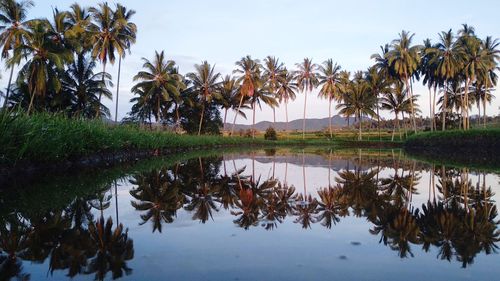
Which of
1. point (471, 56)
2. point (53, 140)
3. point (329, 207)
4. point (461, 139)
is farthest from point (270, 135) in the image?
point (329, 207)

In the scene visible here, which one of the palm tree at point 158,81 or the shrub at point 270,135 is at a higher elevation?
the palm tree at point 158,81

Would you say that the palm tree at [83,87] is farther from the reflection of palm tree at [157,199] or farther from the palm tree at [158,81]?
the reflection of palm tree at [157,199]

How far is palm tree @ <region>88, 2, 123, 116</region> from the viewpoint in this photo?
28.7 meters

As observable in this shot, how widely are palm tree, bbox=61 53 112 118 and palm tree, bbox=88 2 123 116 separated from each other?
→ 1884 millimetres

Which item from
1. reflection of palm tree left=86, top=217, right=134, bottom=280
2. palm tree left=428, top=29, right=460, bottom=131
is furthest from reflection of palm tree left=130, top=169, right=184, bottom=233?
palm tree left=428, top=29, right=460, bottom=131

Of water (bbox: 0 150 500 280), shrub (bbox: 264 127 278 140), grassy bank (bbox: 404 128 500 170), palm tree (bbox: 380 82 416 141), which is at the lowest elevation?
water (bbox: 0 150 500 280)

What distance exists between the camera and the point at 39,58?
2542cm

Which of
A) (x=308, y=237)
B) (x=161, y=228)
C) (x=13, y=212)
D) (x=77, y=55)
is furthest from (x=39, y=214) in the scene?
(x=77, y=55)

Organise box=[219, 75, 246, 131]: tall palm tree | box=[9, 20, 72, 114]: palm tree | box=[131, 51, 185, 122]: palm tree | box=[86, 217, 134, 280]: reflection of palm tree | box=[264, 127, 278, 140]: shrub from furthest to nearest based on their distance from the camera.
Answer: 1. box=[264, 127, 278, 140]: shrub
2. box=[219, 75, 246, 131]: tall palm tree
3. box=[131, 51, 185, 122]: palm tree
4. box=[9, 20, 72, 114]: palm tree
5. box=[86, 217, 134, 280]: reflection of palm tree

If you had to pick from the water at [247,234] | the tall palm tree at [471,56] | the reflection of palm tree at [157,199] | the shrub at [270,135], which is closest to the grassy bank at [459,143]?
the tall palm tree at [471,56]

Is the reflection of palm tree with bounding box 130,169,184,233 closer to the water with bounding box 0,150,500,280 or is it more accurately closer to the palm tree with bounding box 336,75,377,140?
the water with bounding box 0,150,500,280

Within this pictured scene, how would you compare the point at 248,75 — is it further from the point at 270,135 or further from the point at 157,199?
the point at 157,199

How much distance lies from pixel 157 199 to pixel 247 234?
8.22 feet

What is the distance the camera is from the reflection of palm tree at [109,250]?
2715mm
